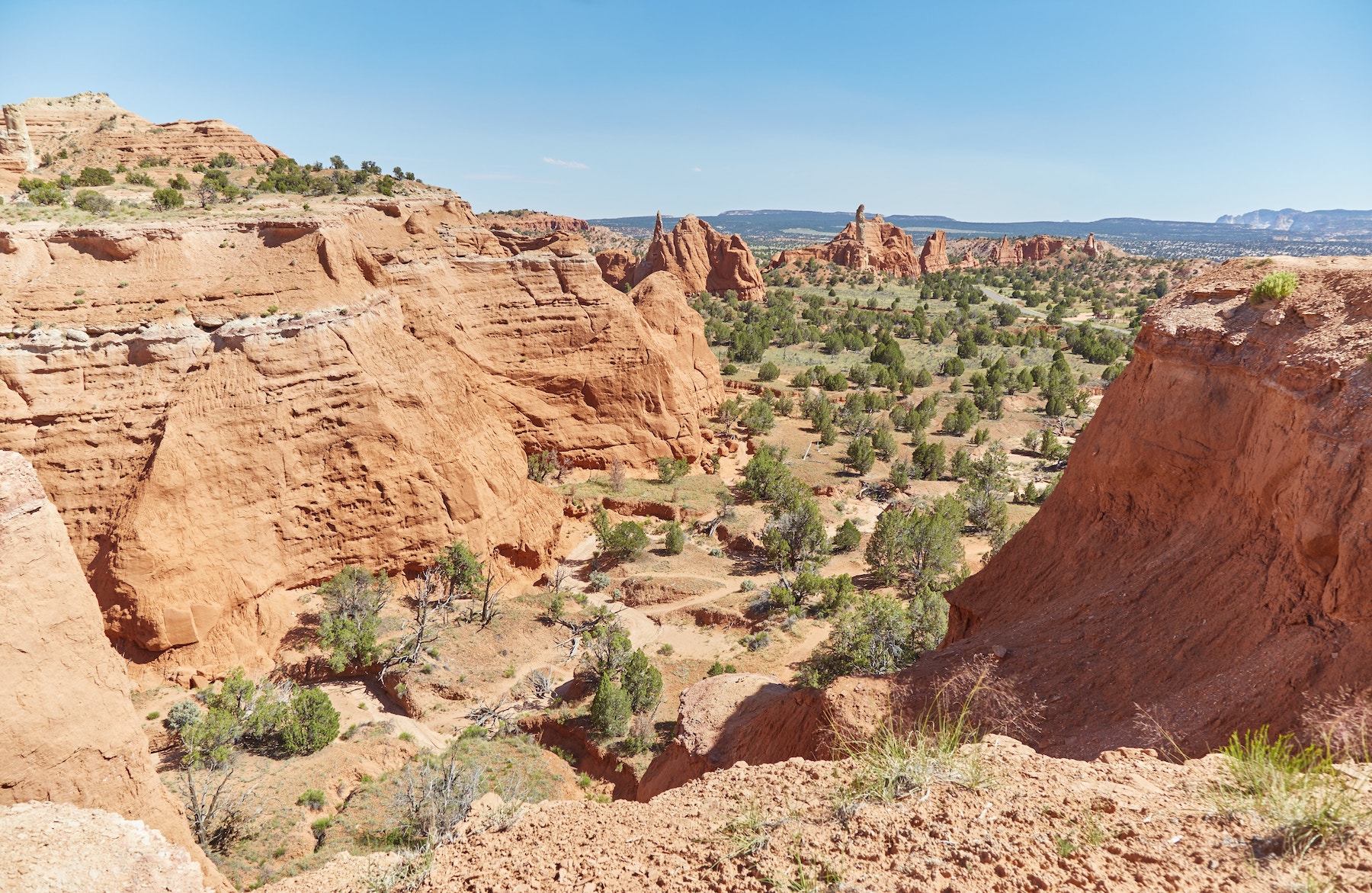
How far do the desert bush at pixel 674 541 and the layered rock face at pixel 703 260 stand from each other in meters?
62.4

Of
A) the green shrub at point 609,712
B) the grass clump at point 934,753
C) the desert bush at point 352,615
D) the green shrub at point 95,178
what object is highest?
the green shrub at point 95,178

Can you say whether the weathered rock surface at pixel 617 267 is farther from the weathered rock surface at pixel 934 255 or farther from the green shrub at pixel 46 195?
the weathered rock surface at pixel 934 255

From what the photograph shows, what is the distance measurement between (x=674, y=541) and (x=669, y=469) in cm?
626

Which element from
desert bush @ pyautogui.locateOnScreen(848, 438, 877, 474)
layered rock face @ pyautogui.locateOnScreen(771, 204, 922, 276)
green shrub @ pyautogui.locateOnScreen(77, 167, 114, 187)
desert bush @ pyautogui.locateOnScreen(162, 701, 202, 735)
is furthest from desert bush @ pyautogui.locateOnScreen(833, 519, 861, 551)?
layered rock face @ pyautogui.locateOnScreen(771, 204, 922, 276)

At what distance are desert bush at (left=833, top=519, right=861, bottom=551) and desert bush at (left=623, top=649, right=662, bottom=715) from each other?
11.5 metres

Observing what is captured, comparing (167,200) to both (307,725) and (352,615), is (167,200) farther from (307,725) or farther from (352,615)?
(307,725)

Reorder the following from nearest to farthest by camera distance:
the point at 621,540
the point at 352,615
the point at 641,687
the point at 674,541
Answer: the point at 641,687 → the point at 352,615 → the point at 621,540 → the point at 674,541

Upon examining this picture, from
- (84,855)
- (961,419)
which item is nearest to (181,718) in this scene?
(84,855)

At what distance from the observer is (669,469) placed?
31.8 m

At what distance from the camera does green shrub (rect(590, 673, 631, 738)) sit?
1667cm

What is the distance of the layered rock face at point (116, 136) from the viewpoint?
114ft

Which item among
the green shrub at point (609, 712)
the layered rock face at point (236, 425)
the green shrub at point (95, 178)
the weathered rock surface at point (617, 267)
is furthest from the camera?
the weathered rock surface at point (617, 267)

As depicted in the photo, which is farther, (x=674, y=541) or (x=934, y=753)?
(x=674, y=541)

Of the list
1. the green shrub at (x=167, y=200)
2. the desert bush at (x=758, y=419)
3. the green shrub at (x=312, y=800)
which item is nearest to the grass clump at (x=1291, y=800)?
the green shrub at (x=312, y=800)
